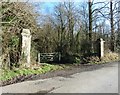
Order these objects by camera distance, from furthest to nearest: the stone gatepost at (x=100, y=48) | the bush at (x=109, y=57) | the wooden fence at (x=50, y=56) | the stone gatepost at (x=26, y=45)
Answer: the wooden fence at (x=50, y=56) → the stone gatepost at (x=100, y=48) → the bush at (x=109, y=57) → the stone gatepost at (x=26, y=45)

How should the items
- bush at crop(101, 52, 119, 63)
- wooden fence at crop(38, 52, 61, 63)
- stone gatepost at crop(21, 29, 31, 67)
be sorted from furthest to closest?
wooden fence at crop(38, 52, 61, 63) < bush at crop(101, 52, 119, 63) < stone gatepost at crop(21, 29, 31, 67)

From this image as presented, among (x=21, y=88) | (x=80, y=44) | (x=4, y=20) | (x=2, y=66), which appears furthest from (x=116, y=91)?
(x=80, y=44)

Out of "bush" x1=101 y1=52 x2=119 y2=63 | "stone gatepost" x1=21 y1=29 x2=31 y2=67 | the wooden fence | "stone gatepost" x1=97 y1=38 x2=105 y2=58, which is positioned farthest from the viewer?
the wooden fence

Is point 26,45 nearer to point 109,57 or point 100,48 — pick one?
point 100,48

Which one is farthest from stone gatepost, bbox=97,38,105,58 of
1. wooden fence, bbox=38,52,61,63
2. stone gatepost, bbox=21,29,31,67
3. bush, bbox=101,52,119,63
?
stone gatepost, bbox=21,29,31,67

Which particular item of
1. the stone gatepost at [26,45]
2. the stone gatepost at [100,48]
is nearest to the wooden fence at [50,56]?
the stone gatepost at [100,48]

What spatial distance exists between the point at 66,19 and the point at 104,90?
2732 centimetres

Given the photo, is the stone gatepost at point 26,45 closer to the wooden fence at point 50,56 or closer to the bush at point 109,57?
the bush at point 109,57

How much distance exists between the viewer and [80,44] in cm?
2817

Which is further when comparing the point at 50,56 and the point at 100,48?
the point at 50,56

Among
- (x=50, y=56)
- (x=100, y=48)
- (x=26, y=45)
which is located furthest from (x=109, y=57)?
(x=26, y=45)

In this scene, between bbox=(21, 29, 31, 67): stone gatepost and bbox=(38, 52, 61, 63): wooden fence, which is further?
bbox=(38, 52, 61, 63): wooden fence

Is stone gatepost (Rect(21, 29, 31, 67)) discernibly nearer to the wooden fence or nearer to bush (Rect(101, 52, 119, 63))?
bush (Rect(101, 52, 119, 63))

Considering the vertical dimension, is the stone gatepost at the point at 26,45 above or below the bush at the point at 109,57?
above
